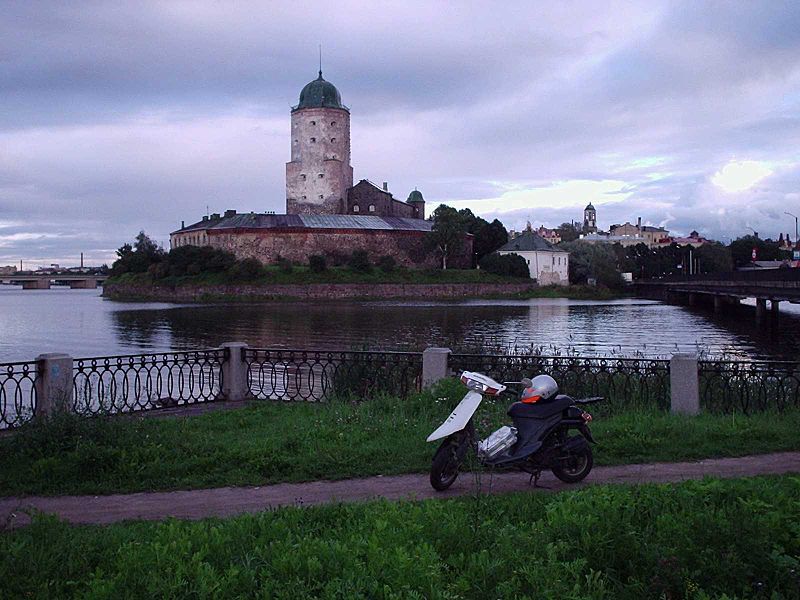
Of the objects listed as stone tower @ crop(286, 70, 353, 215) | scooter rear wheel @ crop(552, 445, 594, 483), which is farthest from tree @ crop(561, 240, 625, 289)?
scooter rear wheel @ crop(552, 445, 594, 483)

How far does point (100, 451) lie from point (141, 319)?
42.4 metres

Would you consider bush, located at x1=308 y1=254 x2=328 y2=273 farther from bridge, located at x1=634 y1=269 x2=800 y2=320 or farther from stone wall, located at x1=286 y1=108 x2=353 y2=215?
bridge, located at x1=634 y1=269 x2=800 y2=320

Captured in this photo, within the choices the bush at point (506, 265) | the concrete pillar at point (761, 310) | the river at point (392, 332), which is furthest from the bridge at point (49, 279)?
the concrete pillar at point (761, 310)

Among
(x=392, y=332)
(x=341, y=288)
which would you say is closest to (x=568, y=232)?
(x=341, y=288)

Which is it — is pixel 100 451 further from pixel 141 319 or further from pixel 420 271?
pixel 420 271

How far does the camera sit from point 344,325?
136 feet

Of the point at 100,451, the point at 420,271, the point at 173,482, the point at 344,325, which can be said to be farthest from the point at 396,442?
the point at 420,271

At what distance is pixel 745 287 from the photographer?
4431 cm

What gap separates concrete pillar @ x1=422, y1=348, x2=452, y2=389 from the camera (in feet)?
37.3

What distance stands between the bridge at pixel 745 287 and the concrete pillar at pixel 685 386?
27913mm

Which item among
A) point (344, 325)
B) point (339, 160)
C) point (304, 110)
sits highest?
point (304, 110)

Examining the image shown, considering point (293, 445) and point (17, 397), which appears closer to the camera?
point (293, 445)

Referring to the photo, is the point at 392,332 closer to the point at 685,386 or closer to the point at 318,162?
the point at 685,386

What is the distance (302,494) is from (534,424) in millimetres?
2190
